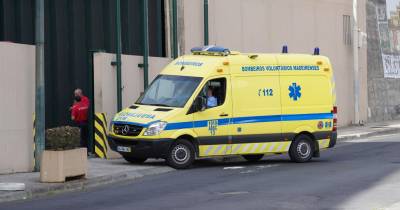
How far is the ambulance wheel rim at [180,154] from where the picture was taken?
63.8 feet

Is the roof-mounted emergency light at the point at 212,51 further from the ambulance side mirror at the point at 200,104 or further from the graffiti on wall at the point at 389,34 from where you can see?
the graffiti on wall at the point at 389,34

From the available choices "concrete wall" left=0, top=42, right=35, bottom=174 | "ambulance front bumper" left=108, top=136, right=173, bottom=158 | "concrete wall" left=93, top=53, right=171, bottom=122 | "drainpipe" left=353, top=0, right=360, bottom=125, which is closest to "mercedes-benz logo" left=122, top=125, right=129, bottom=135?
"ambulance front bumper" left=108, top=136, right=173, bottom=158

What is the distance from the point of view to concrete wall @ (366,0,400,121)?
41.4m

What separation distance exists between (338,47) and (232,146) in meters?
19.4

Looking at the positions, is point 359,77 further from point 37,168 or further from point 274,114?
point 37,168

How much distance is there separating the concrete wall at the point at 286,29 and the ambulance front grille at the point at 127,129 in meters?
8.57

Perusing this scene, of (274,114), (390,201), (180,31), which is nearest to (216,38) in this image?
(180,31)

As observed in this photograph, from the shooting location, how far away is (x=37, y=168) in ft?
62.2

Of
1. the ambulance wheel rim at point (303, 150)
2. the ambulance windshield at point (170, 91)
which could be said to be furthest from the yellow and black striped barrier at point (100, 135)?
the ambulance wheel rim at point (303, 150)

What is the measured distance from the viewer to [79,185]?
16.3 m

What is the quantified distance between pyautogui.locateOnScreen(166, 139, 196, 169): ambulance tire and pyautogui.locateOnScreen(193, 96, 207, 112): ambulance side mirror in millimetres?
765

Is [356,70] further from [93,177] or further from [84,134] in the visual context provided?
[93,177]

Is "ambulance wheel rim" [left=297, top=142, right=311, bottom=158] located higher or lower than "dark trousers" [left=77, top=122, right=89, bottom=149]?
lower

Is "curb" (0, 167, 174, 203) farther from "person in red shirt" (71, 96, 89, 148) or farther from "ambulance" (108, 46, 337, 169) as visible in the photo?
"person in red shirt" (71, 96, 89, 148)
